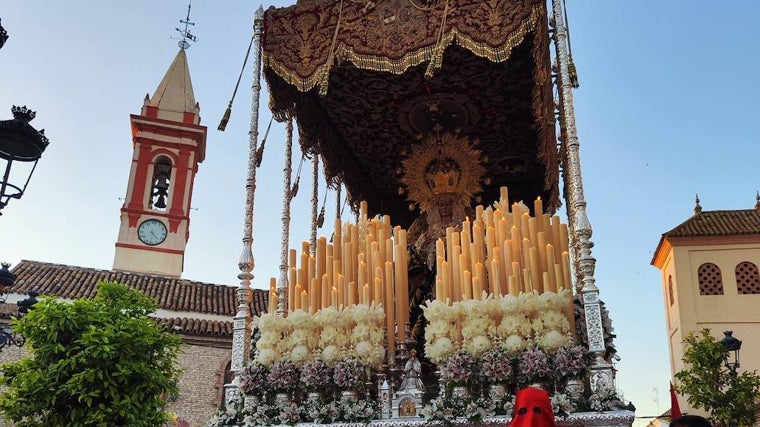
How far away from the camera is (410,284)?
28.8 ft

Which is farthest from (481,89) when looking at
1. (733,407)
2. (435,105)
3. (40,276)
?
(40,276)

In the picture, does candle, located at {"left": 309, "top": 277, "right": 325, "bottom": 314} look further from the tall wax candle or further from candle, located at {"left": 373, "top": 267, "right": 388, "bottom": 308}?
candle, located at {"left": 373, "top": 267, "right": 388, "bottom": 308}

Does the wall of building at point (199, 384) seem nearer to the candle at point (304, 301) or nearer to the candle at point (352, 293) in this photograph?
the candle at point (304, 301)

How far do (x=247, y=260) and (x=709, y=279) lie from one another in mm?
20448

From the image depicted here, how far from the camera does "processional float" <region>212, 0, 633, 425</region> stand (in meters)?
5.84

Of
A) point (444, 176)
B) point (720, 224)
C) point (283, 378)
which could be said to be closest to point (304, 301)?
point (283, 378)

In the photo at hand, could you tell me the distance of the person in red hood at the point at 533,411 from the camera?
3367mm

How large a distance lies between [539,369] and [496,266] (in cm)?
116

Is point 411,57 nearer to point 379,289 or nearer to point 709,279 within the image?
point 379,289

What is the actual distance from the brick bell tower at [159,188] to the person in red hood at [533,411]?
973 inches

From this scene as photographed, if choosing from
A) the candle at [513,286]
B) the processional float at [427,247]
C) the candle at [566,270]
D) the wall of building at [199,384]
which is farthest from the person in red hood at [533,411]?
the wall of building at [199,384]

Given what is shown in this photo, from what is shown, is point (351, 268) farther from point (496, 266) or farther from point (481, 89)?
point (481, 89)

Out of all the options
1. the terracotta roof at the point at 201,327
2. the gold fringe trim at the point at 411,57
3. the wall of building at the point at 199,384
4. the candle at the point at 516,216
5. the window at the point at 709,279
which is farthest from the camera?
the window at the point at 709,279

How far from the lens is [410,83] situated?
Result: 8.80m
